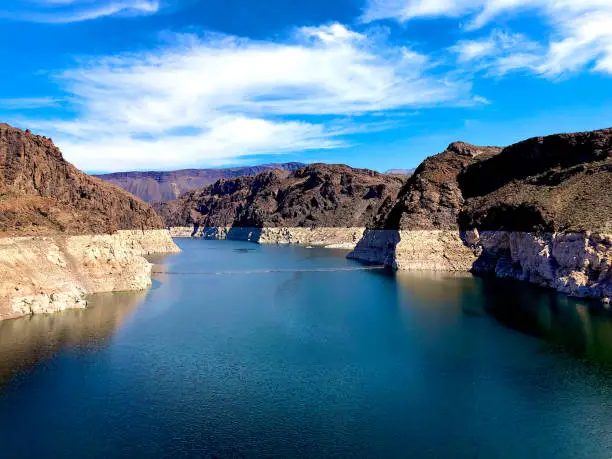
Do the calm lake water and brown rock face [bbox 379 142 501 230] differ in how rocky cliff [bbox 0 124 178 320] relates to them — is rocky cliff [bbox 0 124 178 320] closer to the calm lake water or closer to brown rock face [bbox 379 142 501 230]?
the calm lake water

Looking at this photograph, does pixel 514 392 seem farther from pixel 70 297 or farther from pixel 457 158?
pixel 457 158

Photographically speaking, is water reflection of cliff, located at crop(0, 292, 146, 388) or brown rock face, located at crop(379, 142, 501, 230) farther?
brown rock face, located at crop(379, 142, 501, 230)

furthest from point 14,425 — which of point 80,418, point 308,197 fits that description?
point 308,197

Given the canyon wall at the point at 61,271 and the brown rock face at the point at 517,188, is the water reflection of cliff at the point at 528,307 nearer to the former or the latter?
the brown rock face at the point at 517,188

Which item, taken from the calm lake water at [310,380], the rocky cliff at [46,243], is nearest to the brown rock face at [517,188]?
the calm lake water at [310,380]

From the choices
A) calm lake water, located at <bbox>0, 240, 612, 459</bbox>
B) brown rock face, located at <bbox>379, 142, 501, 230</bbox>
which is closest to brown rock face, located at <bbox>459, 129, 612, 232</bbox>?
brown rock face, located at <bbox>379, 142, 501, 230</bbox>

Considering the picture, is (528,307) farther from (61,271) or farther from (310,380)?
(61,271)
